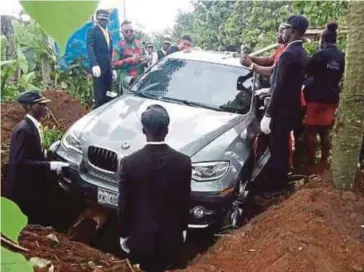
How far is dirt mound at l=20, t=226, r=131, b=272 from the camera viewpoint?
13.5 feet

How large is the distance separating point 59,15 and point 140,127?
16.4 ft

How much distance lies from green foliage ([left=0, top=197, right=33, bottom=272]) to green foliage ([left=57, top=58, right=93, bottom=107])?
30.5 feet

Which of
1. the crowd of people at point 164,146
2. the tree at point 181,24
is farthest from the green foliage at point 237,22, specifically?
the crowd of people at point 164,146

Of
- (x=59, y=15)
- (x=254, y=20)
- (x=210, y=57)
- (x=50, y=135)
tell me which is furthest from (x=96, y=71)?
(x=254, y=20)

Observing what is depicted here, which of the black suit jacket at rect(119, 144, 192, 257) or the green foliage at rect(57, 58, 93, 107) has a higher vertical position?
the black suit jacket at rect(119, 144, 192, 257)

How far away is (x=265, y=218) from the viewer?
4855 millimetres

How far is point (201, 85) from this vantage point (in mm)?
6379

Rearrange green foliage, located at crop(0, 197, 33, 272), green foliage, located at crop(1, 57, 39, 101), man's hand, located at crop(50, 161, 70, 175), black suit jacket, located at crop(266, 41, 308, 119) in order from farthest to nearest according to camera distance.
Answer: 1. green foliage, located at crop(1, 57, 39, 101)
2. black suit jacket, located at crop(266, 41, 308, 119)
3. man's hand, located at crop(50, 161, 70, 175)
4. green foliage, located at crop(0, 197, 33, 272)

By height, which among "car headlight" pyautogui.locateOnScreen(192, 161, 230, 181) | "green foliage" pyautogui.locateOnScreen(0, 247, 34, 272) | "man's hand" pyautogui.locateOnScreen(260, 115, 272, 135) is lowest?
"car headlight" pyautogui.locateOnScreen(192, 161, 230, 181)

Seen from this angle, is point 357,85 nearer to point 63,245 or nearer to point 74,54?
point 63,245

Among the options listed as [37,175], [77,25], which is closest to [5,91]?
[37,175]

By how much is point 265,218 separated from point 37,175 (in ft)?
6.67

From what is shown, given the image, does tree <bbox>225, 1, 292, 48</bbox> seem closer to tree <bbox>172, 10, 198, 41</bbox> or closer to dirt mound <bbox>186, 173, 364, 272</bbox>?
tree <bbox>172, 10, 198, 41</bbox>

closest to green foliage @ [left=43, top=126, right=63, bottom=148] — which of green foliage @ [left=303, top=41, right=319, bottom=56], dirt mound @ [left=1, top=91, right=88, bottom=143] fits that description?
dirt mound @ [left=1, top=91, right=88, bottom=143]
